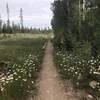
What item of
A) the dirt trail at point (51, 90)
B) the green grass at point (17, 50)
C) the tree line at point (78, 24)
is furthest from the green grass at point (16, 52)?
the dirt trail at point (51, 90)

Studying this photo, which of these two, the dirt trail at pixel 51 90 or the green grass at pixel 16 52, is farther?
the green grass at pixel 16 52

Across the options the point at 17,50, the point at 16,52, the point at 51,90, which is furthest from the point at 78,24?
the point at 51,90

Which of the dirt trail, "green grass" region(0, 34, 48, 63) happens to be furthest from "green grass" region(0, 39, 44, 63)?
the dirt trail

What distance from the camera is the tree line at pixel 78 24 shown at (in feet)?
76.9

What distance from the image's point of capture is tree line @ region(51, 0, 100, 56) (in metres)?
23.4

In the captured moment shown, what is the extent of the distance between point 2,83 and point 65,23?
1159 inches

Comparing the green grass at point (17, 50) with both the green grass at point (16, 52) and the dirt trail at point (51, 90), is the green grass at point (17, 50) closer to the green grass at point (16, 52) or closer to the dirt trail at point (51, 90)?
the green grass at point (16, 52)

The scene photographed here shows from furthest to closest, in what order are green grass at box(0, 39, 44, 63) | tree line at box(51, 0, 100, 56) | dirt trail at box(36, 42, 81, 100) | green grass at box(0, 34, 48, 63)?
green grass at box(0, 34, 48, 63), green grass at box(0, 39, 44, 63), tree line at box(51, 0, 100, 56), dirt trail at box(36, 42, 81, 100)

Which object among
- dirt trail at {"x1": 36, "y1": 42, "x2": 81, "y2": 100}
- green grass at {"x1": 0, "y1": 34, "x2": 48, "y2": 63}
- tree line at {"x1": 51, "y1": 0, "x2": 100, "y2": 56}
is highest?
tree line at {"x1": 51, "y1": 0, "x2": 100, "y2": 56}

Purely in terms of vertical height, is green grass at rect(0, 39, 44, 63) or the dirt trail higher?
the dirt trail

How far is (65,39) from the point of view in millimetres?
35469

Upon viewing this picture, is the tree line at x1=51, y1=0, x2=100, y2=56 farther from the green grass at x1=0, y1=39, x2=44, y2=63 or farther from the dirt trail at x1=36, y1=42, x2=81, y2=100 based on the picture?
the dirt trail at x1=36, y1=42, x2=81, y2=100

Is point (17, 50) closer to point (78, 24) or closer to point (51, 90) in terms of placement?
point (78, 24)

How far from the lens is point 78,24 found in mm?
32500
